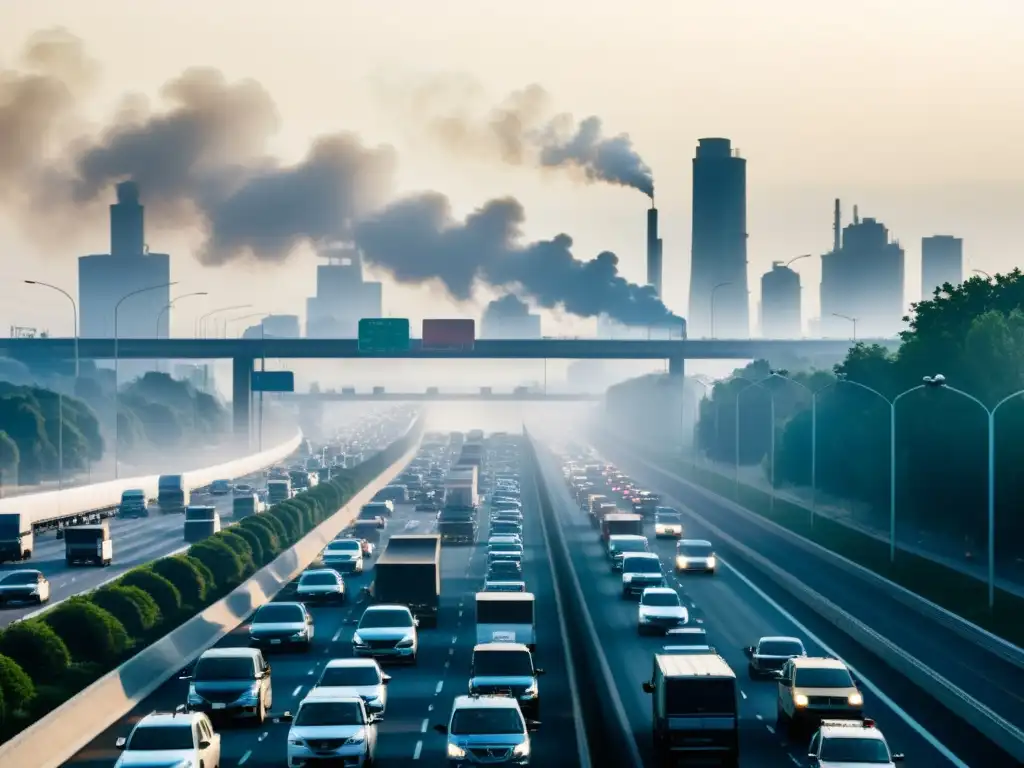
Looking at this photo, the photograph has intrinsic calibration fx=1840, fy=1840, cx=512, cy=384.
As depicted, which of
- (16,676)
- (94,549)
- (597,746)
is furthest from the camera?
(94,549)

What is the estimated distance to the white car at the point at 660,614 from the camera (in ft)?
185

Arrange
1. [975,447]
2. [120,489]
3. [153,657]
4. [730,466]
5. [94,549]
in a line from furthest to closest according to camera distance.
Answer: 1. [730,466]
2. [120,489]
3. [975,447]
4. [94,549]
5. [153,657]

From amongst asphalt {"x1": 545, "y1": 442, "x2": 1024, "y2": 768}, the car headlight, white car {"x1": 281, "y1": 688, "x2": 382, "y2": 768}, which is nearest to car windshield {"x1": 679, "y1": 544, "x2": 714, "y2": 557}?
asphalt {"x1": 545, "y1": 442, "x2": 1024, "y2": 768}

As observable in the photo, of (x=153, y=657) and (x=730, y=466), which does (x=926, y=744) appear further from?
(x=730, y=466)

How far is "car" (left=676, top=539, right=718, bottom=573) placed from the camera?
3034 inches

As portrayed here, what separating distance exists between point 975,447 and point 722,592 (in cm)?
2009

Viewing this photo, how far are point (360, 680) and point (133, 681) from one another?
750 cm

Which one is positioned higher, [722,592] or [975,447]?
[975,447]

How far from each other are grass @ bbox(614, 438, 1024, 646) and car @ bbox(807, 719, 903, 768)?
23.8 m

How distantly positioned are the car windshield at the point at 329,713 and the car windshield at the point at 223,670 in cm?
547

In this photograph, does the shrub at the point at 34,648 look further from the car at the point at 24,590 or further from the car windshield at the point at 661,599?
the car windshield at the point at 661,599

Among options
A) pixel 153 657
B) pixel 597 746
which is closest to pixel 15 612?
pixel 153 657

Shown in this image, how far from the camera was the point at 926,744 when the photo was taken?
124 feet

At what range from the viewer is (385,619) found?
4978cm
